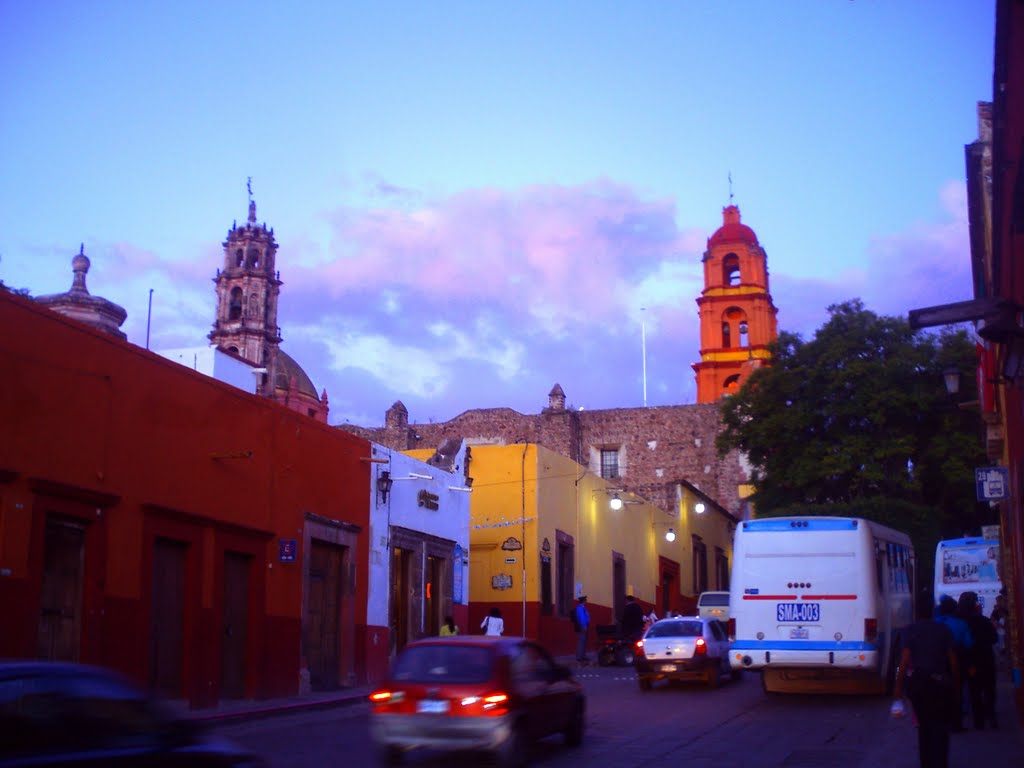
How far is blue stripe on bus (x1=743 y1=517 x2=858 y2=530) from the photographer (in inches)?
744

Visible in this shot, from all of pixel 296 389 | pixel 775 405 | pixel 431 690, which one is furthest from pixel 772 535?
pixel 296 389

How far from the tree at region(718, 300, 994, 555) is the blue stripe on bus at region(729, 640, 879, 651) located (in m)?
21.7

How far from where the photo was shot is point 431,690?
38.7 ft

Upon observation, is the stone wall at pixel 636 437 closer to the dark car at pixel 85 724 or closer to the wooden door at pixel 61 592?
the wooden door at pixel 61 592

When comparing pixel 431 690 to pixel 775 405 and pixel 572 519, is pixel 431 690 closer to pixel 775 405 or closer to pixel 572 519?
pixel 572 519

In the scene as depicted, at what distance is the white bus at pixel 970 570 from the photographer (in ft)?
101

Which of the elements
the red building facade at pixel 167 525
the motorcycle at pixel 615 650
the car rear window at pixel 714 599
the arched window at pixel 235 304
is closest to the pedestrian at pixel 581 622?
the motorcycle at pixel 615 650

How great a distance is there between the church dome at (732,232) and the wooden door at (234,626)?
169ft

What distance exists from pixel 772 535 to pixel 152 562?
32.0ft

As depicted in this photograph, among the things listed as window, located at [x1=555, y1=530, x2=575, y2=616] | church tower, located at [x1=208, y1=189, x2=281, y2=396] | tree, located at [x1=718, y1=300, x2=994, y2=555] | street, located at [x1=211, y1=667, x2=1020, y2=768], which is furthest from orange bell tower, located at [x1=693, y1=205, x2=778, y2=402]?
street, located at [x1=211, y1=667, x2=1020, y2=768]

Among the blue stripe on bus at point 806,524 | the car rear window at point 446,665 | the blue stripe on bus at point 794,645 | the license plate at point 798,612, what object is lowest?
the blue stripe on bus at point 794,645

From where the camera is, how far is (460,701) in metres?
11.7

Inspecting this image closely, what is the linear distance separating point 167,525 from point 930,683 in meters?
12.3

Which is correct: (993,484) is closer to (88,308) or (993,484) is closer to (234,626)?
(234,626)
